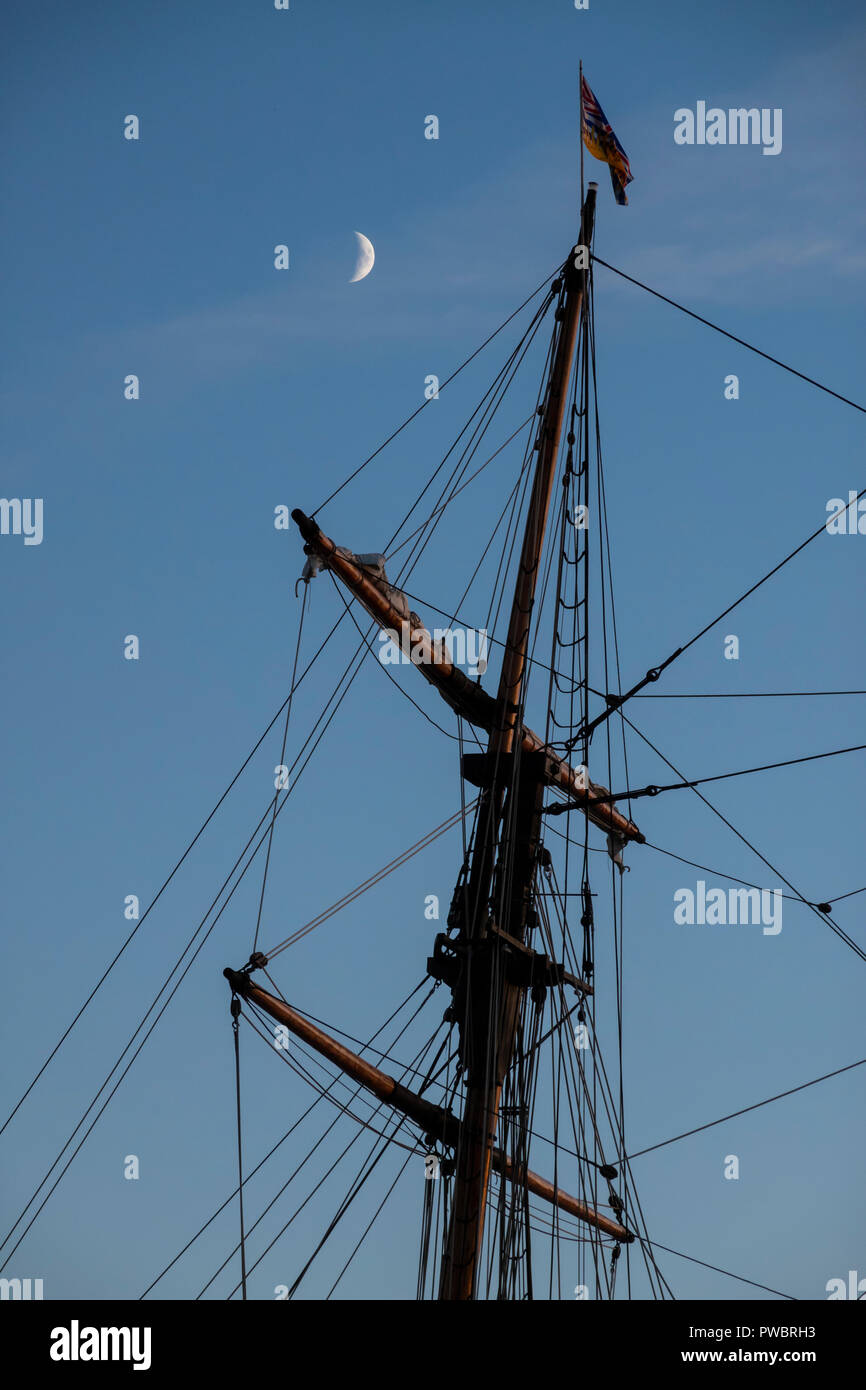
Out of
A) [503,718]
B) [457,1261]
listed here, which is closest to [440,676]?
[503,718]

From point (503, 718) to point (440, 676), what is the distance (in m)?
1.17

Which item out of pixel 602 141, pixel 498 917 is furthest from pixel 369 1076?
pixel 602 141

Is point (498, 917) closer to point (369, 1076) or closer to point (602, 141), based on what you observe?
point (369, 1076)

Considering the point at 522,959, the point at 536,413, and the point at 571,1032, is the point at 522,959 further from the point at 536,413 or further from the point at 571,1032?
the point at 536,413

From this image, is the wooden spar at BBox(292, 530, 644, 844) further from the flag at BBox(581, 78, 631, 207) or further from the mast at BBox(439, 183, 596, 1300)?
the flag at BBox(581, 78, 631, 207)

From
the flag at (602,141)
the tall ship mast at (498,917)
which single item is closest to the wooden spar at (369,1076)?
the tall ship mast at (498,917)

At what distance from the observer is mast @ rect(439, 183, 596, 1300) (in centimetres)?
2461

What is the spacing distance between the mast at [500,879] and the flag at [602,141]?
1.14m

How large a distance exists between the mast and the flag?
3.75 feet

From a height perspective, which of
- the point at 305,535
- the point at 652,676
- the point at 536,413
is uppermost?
the point at 536,413

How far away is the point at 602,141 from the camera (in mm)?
27062

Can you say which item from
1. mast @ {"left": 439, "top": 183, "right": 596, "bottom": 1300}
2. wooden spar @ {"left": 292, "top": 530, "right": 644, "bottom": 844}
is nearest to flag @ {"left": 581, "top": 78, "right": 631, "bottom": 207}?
mast @ {"left": 439, "top": 183, "right": 596, "bottom": 1300}
